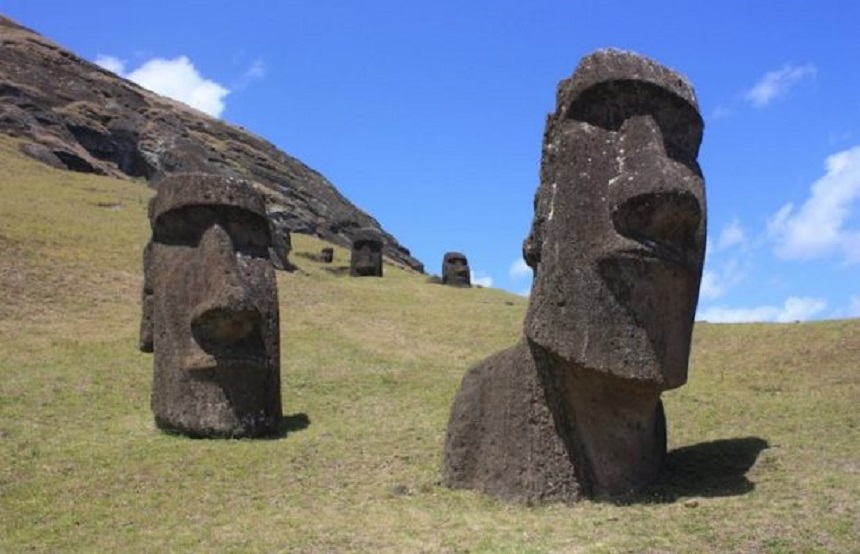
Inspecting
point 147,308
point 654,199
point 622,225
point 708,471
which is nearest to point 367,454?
point 708,471

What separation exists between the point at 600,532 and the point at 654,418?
2476mm

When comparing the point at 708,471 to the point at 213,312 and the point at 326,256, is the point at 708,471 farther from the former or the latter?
the point at 326,256

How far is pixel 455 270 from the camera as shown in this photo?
146 ft

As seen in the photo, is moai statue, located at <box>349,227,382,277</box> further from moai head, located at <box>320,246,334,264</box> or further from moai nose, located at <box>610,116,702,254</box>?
moai nose, located at <box>610,116,702,254</box>

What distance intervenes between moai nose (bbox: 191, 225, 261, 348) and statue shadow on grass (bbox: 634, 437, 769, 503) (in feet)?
21.6

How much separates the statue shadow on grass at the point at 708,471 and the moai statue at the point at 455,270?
32352 mm

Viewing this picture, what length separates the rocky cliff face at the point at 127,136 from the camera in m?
68.9

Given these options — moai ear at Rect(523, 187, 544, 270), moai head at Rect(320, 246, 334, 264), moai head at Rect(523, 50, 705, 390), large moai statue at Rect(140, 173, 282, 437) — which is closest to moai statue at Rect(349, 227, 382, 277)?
moai head at Rect(320, 246, 334, 264)

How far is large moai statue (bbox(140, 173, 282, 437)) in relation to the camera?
14.1 meters

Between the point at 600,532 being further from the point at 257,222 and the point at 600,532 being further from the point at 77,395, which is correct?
the point at 77,395

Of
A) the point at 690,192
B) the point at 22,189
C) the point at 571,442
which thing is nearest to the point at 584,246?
the point at 690,192

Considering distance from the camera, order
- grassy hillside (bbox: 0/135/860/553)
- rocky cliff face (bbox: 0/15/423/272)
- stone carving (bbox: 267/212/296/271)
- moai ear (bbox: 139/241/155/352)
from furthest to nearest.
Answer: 1. rocky cliff face (bbox: 0/15/423/272)
2. stone carving (bbox: 267/212/296/271)
3. moai ear (bbox: 139/241/155/352)
4. grassy hillside (bbox: 0/135/860/553)

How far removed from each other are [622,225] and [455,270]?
116 ft

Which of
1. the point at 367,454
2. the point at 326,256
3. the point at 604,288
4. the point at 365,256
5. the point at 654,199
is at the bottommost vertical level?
the point at 367,454
